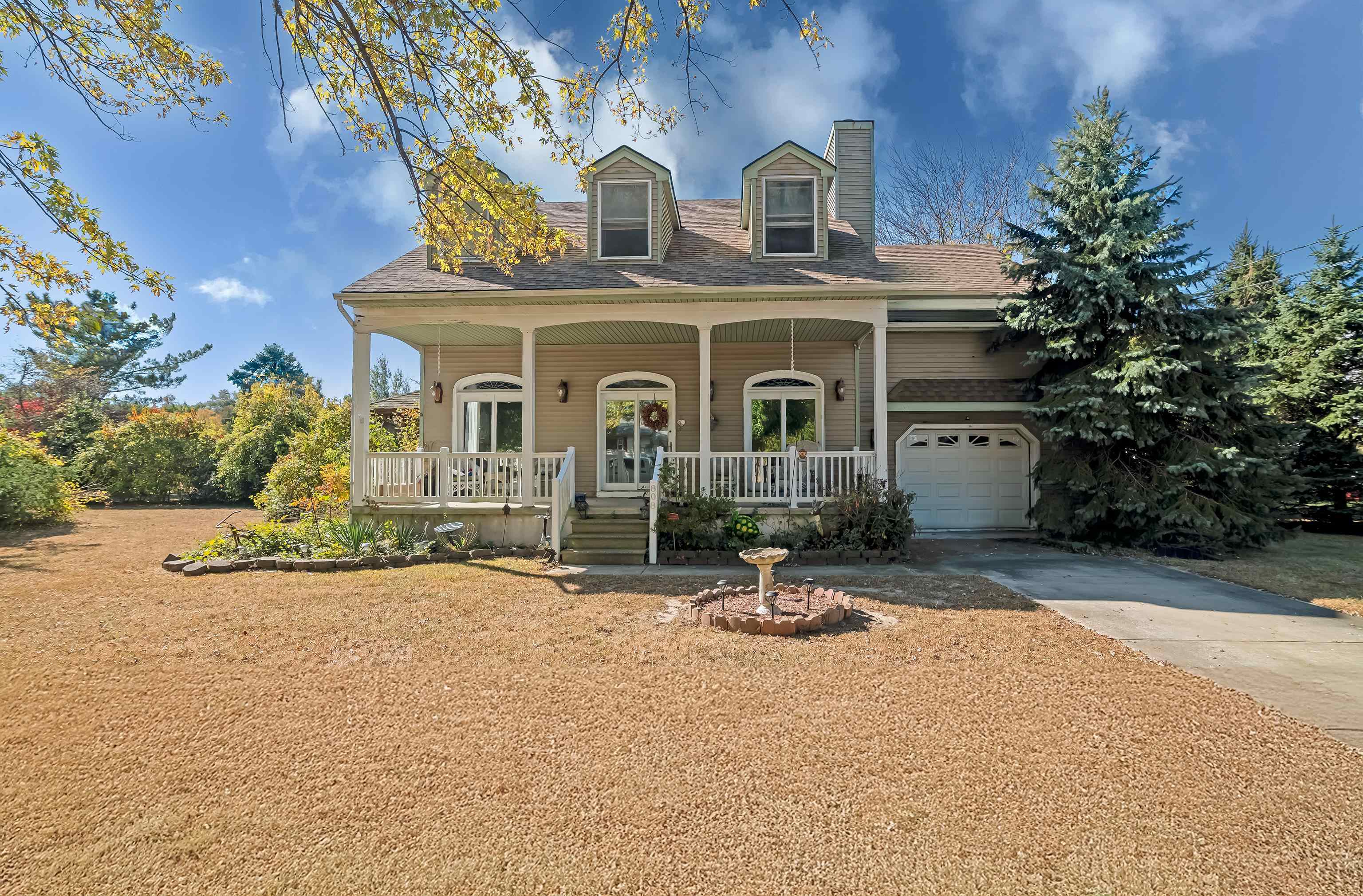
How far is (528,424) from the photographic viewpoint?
371 inches

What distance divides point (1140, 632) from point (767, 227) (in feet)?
27.7

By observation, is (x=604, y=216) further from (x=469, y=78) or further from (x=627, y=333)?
(x=469, y=78)

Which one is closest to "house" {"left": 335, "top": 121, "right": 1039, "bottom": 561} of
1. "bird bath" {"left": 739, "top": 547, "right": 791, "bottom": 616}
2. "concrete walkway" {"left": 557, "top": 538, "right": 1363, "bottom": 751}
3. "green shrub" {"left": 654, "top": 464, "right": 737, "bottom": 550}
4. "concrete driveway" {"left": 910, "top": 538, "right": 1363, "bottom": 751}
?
"green shrub" {"left": 654, "top": 464, "right": 737, "bottom": 550}

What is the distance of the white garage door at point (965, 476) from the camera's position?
11297mm

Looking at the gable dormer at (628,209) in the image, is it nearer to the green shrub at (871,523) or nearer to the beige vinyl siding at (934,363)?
the beige vinyl siding at (934,363)

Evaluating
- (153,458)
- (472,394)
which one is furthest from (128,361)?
(472,394)

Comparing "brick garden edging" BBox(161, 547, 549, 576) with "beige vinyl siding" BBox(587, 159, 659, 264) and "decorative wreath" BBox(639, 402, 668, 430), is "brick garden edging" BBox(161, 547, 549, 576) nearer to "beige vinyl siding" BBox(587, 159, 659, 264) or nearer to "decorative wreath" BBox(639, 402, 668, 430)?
"decorative wreath" BBox(639, 402, 668, 430)

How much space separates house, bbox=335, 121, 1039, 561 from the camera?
9.27 metres

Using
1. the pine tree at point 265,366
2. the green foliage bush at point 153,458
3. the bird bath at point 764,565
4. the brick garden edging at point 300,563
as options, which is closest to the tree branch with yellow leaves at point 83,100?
the brick garden edging at point 300,563

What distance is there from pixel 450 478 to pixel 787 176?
8.06m

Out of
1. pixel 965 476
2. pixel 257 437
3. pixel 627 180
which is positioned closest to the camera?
pixel 627 180

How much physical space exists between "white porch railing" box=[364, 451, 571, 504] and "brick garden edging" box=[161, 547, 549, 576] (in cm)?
127

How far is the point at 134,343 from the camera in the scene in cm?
3092

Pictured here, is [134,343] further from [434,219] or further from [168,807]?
[168,807]
